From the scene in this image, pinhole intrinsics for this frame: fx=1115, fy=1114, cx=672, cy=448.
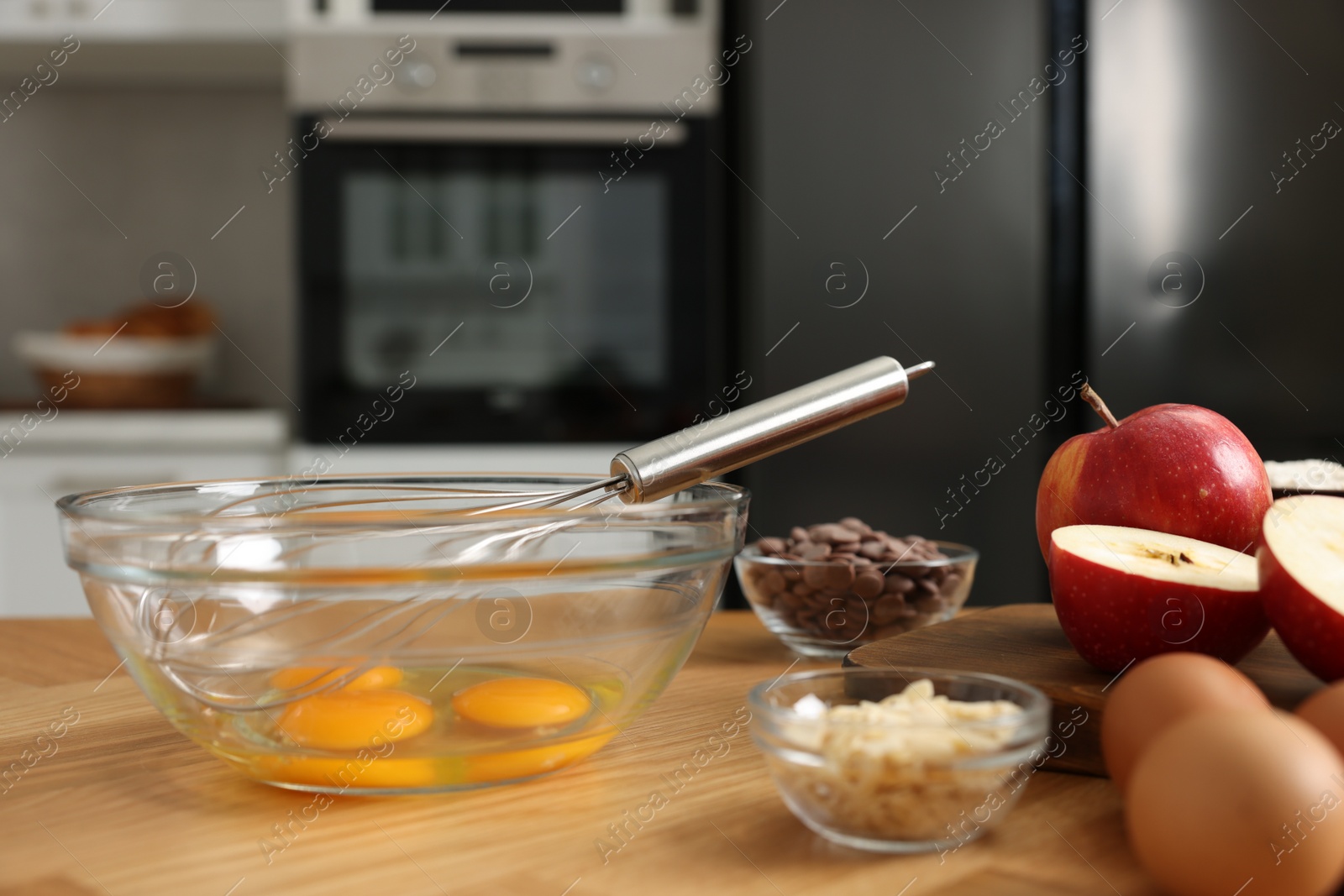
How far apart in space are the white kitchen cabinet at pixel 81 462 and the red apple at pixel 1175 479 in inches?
61.1

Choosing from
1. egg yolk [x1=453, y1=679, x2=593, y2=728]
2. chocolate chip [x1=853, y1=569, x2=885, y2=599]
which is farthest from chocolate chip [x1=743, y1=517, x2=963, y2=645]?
egg yolk [x1=453, y1=679, x2=593, y2=728]

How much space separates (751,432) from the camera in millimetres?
474

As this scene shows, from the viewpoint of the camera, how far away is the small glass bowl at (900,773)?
1.14ft

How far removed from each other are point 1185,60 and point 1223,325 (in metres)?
0.44

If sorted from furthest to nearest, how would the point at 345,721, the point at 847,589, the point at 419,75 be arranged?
the point at 419,75
the point at 847,589
the point at 345,721

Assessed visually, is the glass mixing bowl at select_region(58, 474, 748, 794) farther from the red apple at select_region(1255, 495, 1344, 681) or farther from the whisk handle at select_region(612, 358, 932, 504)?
the red apple at select_region(1255, 495, 1344, 681)

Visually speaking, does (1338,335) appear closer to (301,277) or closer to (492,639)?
(301,277)

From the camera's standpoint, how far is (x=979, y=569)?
1.88 metres

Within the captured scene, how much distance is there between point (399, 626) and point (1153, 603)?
317 millimetres

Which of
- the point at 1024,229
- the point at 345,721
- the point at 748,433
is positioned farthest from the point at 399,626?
the point at 1024,229

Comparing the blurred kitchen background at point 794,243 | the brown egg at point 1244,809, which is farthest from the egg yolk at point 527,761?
the blurred kitchen background at point 794,243

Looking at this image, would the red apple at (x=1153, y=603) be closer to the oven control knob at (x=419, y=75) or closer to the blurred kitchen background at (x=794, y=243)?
the blurred kitchen background at (x=794, y=243)

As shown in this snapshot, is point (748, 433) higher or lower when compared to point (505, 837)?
higher

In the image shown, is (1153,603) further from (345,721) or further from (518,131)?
(518,131)
